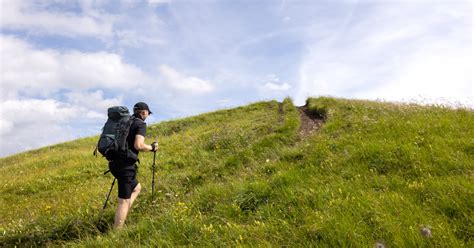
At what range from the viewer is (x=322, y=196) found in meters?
6.84

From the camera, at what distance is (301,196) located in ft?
22.9

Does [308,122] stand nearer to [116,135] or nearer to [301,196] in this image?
[301,196]

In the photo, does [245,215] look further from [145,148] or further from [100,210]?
[100,210]

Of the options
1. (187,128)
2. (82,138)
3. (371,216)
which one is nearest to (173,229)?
(371,216)

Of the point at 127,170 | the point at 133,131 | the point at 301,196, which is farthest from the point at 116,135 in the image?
the point at 301,196

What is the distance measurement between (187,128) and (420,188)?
2068 centimetres

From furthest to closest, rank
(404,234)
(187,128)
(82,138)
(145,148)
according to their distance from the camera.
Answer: (82,138), (187,128), (145,148), (404,234)

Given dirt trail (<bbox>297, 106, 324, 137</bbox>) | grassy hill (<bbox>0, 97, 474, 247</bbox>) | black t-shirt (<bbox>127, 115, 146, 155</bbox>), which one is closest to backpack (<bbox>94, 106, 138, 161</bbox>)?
black t-shirt (<bbox>127, 115, 146, 155</bbox>)

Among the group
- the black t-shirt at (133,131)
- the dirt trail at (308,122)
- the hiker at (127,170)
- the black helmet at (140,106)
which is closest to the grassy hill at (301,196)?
the dirt trail at (308,122)

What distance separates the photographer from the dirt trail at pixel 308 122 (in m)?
14.6

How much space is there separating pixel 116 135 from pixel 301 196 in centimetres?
406

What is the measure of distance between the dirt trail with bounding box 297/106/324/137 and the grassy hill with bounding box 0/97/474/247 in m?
0.25

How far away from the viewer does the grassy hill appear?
5.52 meters

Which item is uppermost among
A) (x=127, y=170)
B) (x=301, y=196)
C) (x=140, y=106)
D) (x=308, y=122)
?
(x=140, y=106)
